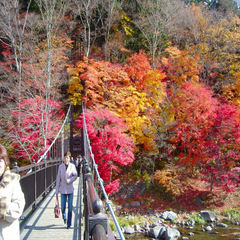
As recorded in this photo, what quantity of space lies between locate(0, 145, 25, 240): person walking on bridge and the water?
9752mm

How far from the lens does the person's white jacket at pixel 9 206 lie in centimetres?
183

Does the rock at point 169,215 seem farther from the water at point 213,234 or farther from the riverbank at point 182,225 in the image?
the water at point 213,234

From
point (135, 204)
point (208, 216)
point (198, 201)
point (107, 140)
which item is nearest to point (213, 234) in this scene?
point (208, 216)

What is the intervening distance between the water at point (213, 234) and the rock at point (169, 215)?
1.05 metres

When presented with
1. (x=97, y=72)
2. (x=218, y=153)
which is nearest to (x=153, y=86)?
(x=97, y=72)

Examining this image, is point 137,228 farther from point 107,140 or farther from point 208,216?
point 107,140

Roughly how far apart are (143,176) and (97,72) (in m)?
7.58

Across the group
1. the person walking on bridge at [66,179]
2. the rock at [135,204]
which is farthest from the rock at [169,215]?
the person walking on bridge at [66,179]

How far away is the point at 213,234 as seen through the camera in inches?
424

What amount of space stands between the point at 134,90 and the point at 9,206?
48.6 feet

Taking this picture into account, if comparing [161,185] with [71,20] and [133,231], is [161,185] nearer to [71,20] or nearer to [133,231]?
[133,231]

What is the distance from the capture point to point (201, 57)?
66.4ft

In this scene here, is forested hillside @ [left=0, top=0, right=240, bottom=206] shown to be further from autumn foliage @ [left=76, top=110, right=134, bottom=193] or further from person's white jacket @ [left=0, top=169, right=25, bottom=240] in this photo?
person's white jacket @ [left=0, top=169, right=25, bottom=240]

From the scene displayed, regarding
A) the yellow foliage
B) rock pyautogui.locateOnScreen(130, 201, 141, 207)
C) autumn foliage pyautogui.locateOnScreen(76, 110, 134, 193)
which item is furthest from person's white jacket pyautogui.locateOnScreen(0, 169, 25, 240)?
rock pyautogui.locateOnScreen(130, 201, 141, 207)
